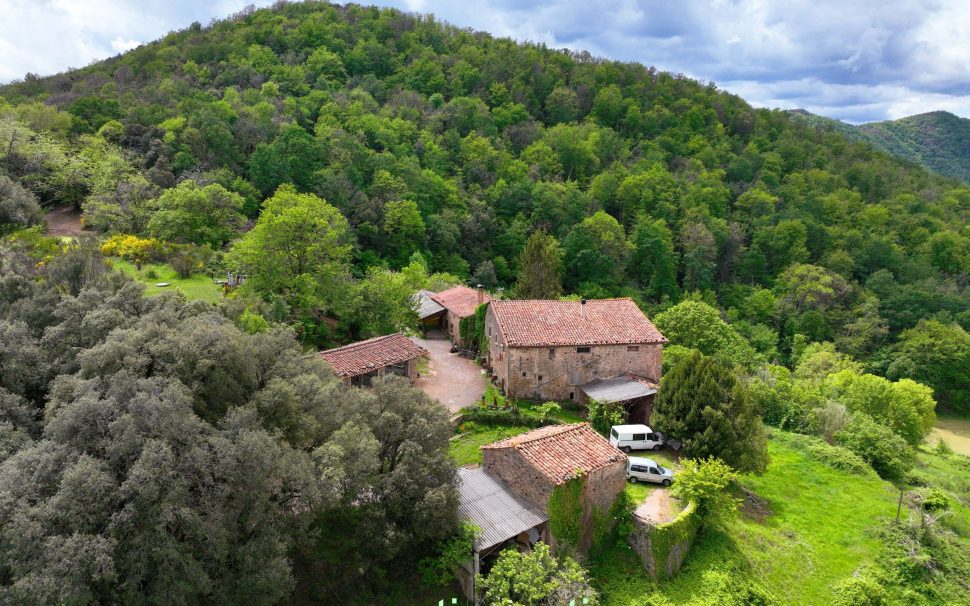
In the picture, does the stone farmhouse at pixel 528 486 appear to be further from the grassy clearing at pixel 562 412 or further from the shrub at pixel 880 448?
the shrub at pixel 880 448

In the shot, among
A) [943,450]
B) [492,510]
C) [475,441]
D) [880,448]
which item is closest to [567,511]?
[492,510]

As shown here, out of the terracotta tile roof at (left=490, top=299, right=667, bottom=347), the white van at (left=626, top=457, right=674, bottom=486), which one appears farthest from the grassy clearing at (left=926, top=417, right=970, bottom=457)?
the white van at (left=626, top=457, right=674, bottom=486)

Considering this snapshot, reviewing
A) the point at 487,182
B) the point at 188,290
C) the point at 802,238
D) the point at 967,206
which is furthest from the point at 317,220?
the point at 967,206

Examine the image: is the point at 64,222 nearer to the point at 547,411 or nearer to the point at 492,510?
the point at 547,411

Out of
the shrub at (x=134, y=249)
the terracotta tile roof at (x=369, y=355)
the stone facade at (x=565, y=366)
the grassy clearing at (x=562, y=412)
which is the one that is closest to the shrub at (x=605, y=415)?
the grassy clearing at (x=562, y=412)

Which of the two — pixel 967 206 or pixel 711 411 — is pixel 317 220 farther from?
pixel 967 206

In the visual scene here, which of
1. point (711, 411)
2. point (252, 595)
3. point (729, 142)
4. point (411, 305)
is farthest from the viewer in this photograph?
point (729, 142)
